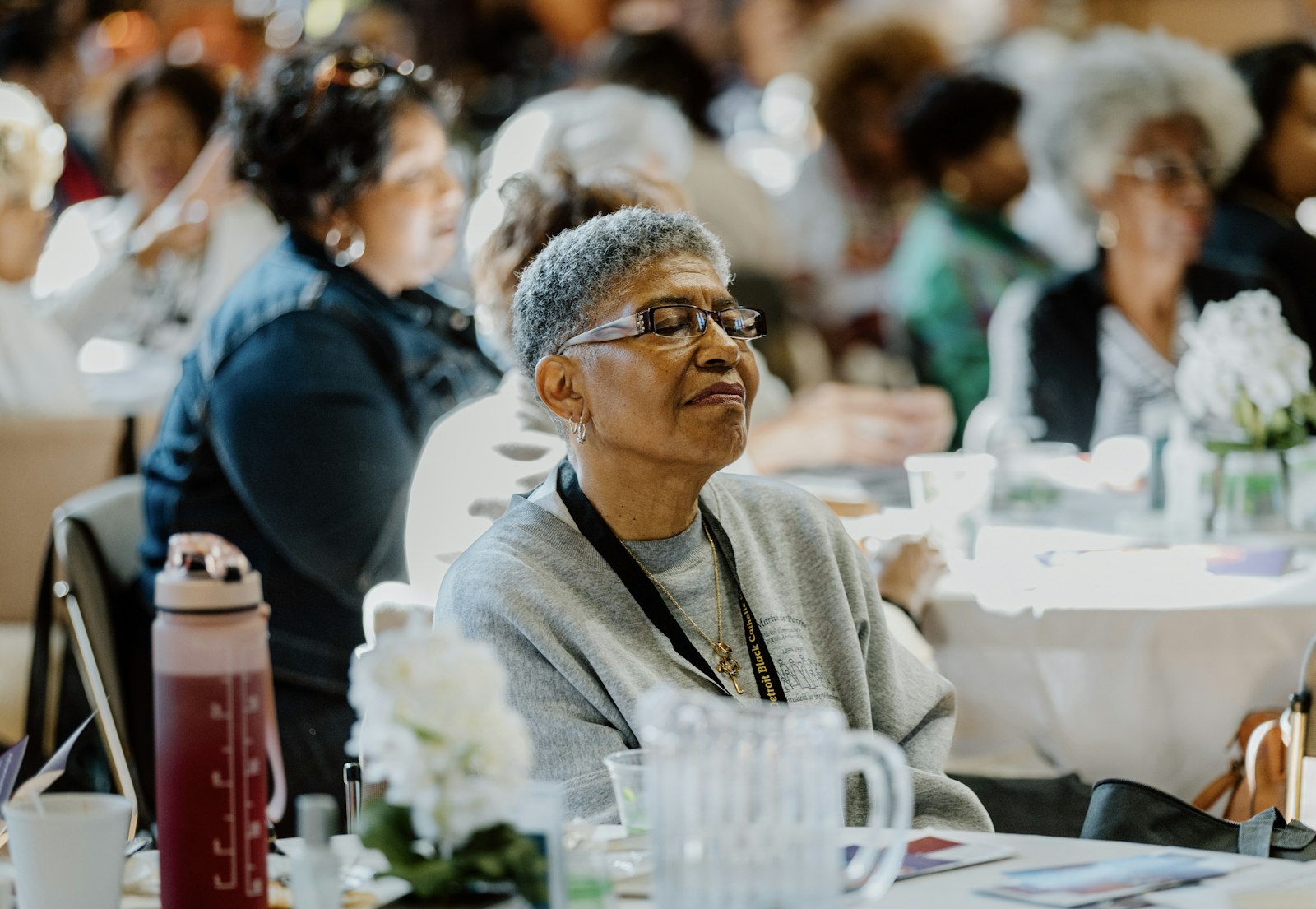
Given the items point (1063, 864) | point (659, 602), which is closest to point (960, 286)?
point (659, 602)

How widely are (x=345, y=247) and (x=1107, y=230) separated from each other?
2273mm

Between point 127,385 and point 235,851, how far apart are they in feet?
14.2

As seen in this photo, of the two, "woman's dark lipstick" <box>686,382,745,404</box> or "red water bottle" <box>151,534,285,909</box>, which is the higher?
"woman's dark lipstick" <box>686,382,745,404</box>

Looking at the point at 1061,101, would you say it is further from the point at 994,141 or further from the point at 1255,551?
the point at 1255,551

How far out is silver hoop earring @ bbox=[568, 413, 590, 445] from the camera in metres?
2.04

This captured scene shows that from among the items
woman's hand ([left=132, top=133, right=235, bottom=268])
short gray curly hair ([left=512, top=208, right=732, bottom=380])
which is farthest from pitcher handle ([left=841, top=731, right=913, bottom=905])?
woman's hand ([left=132, top=133, right=235, bottom=268])

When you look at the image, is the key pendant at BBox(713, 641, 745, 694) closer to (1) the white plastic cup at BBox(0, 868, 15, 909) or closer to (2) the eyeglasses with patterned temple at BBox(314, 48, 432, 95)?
(1) the white plastic cup at BBox(0, 868, 15, 909)

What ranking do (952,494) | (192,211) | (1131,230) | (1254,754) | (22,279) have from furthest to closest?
1. (192,211)
2. (22,279)
3. (1131,230)
4. (952,494)
5. (1254,754)

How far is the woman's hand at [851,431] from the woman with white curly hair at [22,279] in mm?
2202

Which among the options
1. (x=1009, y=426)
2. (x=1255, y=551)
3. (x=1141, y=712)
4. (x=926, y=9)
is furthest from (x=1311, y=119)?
(x=926, y=9)

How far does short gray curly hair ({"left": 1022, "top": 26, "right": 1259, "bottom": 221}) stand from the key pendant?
311cm

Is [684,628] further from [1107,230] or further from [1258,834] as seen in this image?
[1107,230]

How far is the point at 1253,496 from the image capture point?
10.7ft

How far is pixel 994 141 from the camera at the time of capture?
5.56 metres
